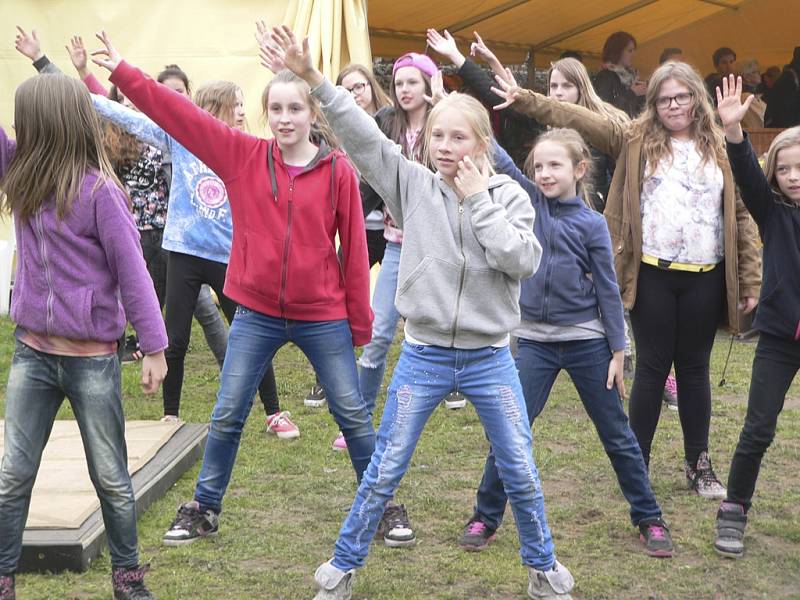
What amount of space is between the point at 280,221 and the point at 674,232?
1.70 meters

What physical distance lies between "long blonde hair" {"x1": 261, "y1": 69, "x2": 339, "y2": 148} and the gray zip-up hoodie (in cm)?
40

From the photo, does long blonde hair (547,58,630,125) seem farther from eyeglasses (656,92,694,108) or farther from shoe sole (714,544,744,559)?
shoe sole (714,544,744,559)

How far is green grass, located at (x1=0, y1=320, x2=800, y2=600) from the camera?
12.9ft

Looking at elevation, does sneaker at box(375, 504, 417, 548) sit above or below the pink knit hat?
below

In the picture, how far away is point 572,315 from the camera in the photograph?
13.8 ft

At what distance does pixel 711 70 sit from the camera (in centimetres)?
1426

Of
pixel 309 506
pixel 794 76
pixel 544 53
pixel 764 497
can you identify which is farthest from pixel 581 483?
pixel 544 53

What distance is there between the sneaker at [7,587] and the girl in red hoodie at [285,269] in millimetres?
792

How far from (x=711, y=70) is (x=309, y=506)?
36.6ft

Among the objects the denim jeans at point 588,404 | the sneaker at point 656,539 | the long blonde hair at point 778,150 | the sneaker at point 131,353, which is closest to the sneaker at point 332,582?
the denim jeans at point 588,404

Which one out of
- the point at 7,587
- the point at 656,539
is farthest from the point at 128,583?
the point at 656,539

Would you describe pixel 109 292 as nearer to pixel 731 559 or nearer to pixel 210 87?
pixel 210 87

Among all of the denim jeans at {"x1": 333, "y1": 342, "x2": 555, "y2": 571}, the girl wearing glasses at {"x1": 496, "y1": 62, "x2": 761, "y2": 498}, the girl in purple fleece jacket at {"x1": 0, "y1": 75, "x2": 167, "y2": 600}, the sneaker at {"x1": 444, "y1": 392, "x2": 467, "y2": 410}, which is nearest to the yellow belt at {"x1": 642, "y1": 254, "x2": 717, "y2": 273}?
the girl wearing glasses at {"x1": 496, "y1": 62, "x2": 761, "y2": 498}

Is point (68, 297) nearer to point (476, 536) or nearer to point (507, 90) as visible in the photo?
point (476, 536)
